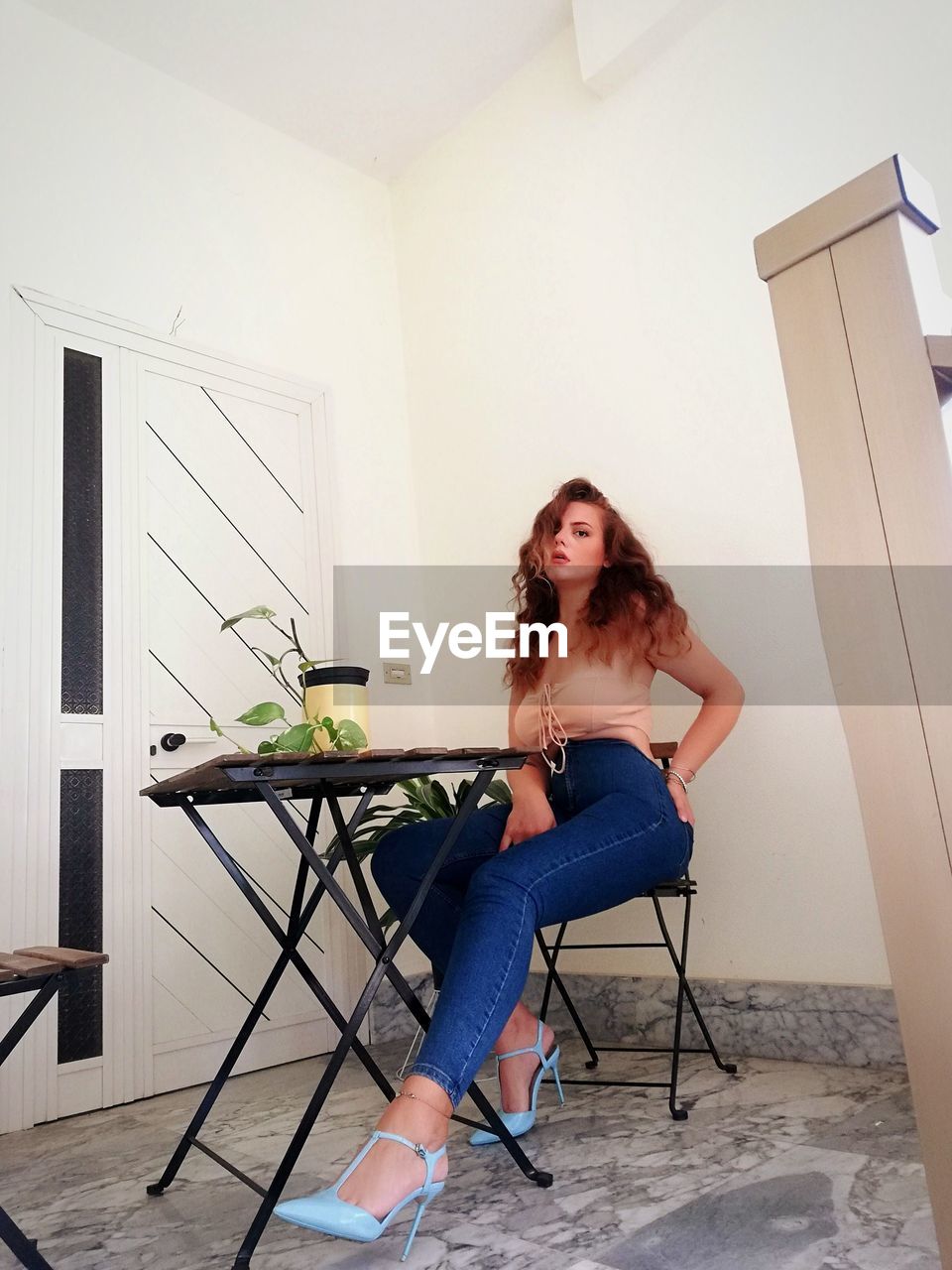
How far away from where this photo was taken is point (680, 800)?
76.0 inches

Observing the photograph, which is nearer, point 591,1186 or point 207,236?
point 591,1186

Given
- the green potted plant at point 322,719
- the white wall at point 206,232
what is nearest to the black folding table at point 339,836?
the green potted plant at point 322,719

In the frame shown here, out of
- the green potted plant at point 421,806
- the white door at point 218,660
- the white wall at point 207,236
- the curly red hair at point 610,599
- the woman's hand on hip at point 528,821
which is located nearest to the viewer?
the woman's hand on hip at point 528,821

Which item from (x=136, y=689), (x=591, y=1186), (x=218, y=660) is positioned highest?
(x=218, y=660)

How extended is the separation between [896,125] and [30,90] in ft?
8.62

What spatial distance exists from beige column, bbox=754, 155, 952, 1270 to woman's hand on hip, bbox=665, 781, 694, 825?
1036 mm

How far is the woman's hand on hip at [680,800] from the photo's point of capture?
1.92 m

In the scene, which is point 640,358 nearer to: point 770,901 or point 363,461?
point 363,461

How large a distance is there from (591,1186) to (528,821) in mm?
657

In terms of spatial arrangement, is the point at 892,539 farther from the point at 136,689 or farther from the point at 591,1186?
the point at 136,689

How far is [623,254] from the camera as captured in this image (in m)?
3.10

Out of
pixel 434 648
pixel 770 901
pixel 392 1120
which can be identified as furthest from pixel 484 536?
pixel 392 1120

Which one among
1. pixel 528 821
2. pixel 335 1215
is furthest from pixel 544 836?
pixel 335 1215

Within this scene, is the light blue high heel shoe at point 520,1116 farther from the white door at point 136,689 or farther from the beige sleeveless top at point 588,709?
the white door at point 136,689
